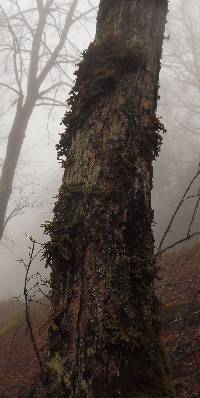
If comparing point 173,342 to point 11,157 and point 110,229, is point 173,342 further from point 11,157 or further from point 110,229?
point 11,157

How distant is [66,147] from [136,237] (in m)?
0.74

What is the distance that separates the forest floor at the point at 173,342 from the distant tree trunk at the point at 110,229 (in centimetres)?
23

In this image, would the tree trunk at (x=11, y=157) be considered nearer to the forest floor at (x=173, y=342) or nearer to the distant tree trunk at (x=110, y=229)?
the forest floor at (x=173, y=342)

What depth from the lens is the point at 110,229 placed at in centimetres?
219

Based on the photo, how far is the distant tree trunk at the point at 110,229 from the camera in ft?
6.59

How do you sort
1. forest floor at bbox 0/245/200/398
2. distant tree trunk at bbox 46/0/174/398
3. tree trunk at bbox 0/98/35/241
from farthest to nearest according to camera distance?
tree trunk at bbox 0/98/35/241, forest floor at bbox 0/245/200/398, distant tree trunk at bbox 46/0/174/398

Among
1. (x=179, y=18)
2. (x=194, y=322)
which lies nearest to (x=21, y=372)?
(x=194, y=322)

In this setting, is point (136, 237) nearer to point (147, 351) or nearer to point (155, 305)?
point (155, 305)

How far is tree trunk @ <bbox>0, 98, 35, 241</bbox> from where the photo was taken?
11.4 metres

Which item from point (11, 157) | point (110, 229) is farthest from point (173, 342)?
point (11, 157)

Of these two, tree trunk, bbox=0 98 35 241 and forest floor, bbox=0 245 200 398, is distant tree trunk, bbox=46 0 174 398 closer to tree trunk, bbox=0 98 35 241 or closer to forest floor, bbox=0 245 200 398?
forest floor, bbox=0 245 200 398

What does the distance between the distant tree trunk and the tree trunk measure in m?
8.99

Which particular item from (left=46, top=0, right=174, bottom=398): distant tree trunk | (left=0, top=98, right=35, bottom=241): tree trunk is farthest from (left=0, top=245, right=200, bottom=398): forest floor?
(left=0, top=98, right=35, bottom=241): tree trunk

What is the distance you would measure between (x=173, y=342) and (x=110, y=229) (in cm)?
386
